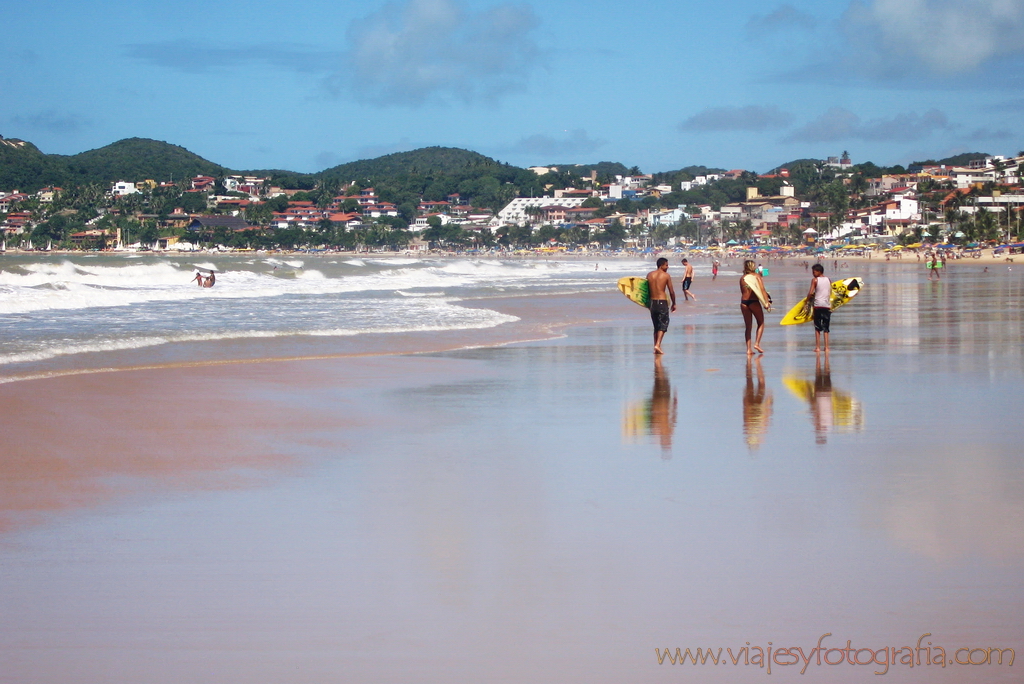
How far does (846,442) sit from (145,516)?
170 inches

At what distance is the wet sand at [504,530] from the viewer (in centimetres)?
353

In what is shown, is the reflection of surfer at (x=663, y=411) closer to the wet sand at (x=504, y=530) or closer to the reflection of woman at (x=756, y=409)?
the wet sand at (x=504, y=530)

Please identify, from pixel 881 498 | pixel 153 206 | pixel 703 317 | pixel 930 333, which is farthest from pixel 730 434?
pixel 153 206

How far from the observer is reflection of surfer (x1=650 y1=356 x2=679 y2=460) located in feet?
22.6

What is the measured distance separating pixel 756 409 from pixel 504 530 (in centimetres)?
383

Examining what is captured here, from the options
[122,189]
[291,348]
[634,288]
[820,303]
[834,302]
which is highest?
[122,189]

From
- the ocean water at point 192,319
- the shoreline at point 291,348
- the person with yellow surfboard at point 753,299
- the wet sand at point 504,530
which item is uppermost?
the person with yellow surfboard at point 753,299

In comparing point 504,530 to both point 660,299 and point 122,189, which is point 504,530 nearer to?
point 660,299

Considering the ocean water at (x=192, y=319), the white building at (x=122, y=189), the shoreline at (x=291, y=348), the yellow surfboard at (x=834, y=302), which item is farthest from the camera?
the white building at (x=122, y=189)

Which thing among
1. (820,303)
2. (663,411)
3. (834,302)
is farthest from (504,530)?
(834,302)

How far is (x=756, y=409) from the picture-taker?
8.05 m

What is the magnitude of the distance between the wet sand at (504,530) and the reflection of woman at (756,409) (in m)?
0.04

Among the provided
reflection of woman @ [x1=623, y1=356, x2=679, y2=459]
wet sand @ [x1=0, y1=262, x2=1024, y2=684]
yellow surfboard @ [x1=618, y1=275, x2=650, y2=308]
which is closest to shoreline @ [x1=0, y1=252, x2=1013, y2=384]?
yellow surfboard @ [x1=618, y1=275, x2=650, y2=308]

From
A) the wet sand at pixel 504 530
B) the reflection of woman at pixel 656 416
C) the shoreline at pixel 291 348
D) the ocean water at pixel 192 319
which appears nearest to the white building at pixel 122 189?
the ocean water at pixel 192 319
